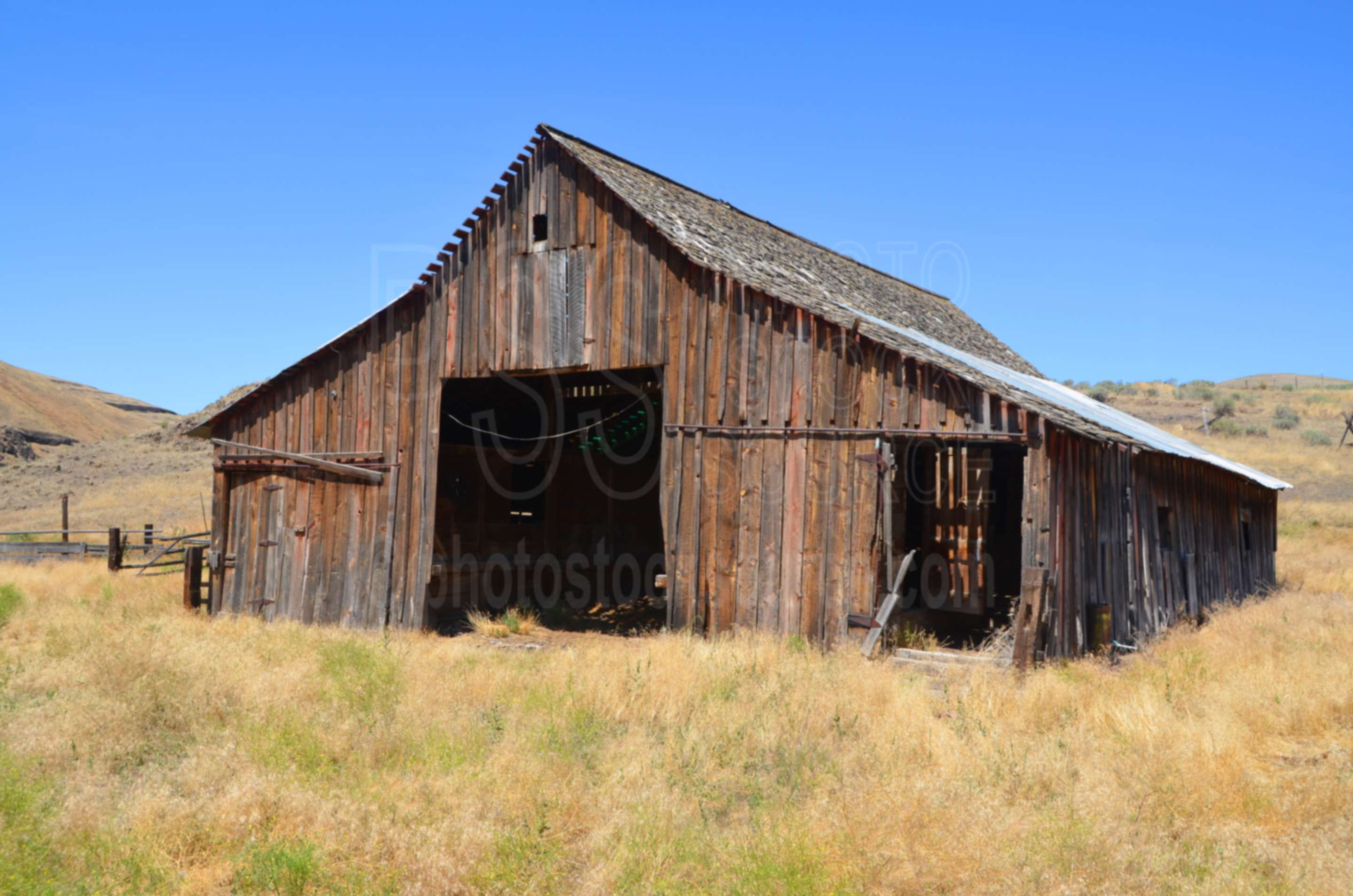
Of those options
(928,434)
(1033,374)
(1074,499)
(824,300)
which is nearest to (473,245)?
(824,300)

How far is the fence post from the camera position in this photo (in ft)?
55.2

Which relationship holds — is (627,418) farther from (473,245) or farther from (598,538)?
(473,245)

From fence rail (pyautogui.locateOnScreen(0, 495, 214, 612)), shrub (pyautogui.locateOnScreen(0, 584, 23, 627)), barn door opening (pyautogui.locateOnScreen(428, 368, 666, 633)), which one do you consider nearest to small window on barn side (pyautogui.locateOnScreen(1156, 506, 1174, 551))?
barn door opening (pyautogui.locateOnScreen(428, 368, 666, 633))

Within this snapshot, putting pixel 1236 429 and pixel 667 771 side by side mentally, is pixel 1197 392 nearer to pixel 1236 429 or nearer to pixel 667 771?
pixel 1236 429

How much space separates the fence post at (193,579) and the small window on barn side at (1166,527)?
14.5 metres

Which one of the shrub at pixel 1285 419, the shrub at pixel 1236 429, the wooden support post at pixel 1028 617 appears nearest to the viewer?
the wooden support post at pixel 1028 617

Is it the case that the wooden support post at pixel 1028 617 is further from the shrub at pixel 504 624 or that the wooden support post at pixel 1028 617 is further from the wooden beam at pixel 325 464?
the wooden beam at pixel 325 464

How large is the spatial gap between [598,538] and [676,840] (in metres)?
14.0

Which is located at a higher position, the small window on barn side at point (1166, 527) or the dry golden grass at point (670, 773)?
the small window on barn side at point (1166, 527)

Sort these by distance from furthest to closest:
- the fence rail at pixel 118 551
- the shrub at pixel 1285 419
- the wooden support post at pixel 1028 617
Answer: the shrub at pixel 1285 419 < the fence rail at pixel 118 551 < the wooden support post at pixel 1028 617

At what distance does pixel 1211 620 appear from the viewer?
15.2m

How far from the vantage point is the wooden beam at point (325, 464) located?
15297 millimetres

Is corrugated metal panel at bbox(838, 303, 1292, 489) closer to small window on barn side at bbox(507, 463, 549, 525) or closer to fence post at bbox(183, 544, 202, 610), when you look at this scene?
small window on barn side at bbox(507, 463, 549, 525)

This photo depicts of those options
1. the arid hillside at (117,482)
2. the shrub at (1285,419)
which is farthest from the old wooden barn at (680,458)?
the shrub at (1285,419)
